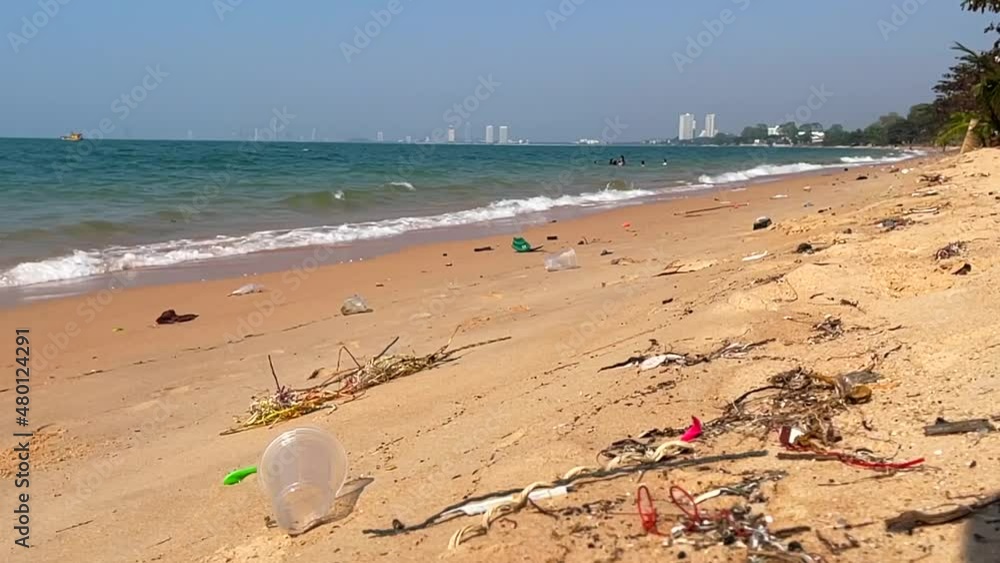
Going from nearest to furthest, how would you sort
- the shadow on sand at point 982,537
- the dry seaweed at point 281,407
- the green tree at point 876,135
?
the shadow on sand at point 982,537 < the dry seaweed at point 281,407 < the green tree at point 876,135

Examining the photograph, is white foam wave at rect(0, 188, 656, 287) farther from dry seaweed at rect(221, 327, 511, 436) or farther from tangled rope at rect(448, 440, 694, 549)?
tangled rope at rect(448, 440, 694, 549)

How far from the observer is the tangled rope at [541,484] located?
2316mm

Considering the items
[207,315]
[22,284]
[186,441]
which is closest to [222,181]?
[22,284]

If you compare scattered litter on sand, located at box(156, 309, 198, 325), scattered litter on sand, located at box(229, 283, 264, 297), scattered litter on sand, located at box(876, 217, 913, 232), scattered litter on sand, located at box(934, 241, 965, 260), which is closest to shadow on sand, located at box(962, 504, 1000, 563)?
scattered litter on sand, located at box(934, 241, 965, 260)

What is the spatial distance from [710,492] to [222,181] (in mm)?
24033

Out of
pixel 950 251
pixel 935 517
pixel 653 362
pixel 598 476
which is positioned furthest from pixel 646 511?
pixel 950 251

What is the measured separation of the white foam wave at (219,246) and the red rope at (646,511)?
909 cm

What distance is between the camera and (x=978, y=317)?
3506 mm

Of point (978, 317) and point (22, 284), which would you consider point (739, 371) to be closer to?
point (978, 317)

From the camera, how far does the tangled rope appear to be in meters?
2.32

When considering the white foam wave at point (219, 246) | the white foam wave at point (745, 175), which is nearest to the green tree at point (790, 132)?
the white foam wave at point (745, 175)

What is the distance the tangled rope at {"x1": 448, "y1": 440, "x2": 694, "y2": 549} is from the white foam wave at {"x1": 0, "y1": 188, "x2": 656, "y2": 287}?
8.80 m

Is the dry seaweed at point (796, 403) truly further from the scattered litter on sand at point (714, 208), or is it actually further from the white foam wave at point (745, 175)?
the white foam wave at point (745, 175)

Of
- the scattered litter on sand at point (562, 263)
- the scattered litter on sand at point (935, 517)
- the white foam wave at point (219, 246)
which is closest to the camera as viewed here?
the scattered litter on sand at point (935, 517)
